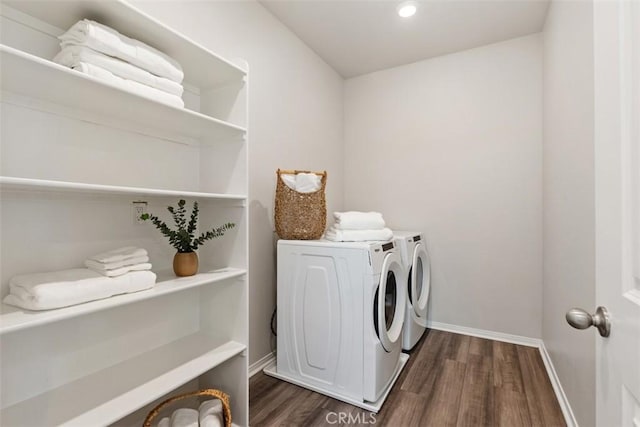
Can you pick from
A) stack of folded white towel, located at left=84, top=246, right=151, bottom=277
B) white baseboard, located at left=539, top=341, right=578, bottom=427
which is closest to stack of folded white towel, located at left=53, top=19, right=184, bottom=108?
stack of folded white towel, located at left=84, top=246, right=151, bottom=277

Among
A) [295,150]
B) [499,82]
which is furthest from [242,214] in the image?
[499,82]

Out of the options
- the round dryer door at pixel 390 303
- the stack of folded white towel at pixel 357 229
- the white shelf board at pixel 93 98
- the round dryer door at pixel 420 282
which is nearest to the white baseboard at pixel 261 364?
the round dryer door at pixel 390 303

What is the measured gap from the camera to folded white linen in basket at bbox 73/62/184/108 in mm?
987

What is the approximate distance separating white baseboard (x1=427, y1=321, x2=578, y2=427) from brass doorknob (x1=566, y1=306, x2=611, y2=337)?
1.31m

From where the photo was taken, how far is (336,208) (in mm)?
3098

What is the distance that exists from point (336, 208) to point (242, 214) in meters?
1.72

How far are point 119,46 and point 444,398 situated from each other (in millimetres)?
2330

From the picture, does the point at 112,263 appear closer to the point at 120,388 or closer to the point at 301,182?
the point at 120,388

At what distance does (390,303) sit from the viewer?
2.01 meters

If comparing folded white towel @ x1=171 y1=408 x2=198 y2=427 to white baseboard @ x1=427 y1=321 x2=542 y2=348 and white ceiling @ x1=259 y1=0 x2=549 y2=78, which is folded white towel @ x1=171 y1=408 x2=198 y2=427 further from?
white ceiling @ x1=259 y1=0 x2=549 y2=78

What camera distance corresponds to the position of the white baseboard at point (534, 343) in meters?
1.56

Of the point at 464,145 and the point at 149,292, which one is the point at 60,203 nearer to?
the point at 149,292

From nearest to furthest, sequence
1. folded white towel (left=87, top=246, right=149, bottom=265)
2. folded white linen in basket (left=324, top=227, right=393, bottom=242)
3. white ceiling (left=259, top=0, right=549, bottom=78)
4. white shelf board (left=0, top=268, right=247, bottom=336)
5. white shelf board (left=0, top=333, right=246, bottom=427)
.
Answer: white shelf board (left=0, top=268, right=247, bottom=336) < white shelf board (left=0, top=333, right=246, bottom=427) < folded white towel (left=87, top=246, right=149, bottom=265) < folded white linen in basket (left=324, top=227, right=393, bottom=242) < white ceiling (left=259, top=0, right=549, bottom=78)

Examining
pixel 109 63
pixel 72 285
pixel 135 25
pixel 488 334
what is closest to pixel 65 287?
pixel 72 285
